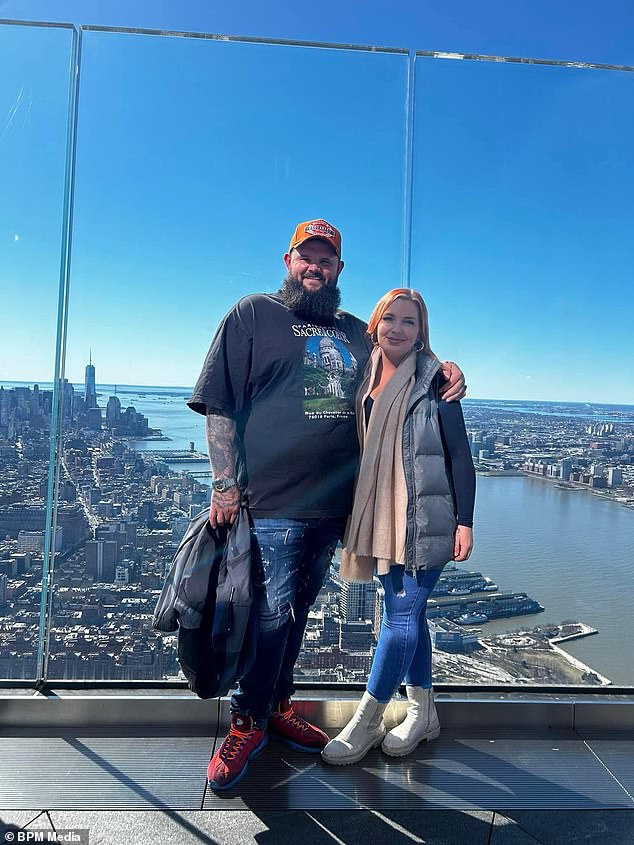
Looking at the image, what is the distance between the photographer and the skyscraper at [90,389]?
239 centimetres

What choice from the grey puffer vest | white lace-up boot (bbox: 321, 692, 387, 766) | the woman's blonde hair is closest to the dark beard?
the woman's blonde hair

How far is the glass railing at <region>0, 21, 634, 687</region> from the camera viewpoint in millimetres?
2357

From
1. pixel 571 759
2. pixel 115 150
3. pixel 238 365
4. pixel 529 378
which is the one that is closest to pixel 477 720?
pixel 571 759

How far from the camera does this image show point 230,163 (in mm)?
2387

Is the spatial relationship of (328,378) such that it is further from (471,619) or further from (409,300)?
(471,619)

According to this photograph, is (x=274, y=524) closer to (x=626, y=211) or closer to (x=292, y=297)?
(x=292, y=297)

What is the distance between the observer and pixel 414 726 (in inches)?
85.1

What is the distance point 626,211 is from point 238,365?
169 cm

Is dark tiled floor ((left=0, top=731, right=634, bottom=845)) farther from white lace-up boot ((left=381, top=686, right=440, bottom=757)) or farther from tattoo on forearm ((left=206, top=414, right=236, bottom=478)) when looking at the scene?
tattoo on forearm ((left=206, top=414, right=236, bottom=478))

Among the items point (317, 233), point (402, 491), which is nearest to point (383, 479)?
point (402, 491)

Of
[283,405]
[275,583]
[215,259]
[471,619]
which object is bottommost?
[471,619]

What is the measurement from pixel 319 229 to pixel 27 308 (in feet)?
3.72

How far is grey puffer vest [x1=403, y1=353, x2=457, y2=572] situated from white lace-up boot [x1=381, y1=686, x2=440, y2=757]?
0.53m

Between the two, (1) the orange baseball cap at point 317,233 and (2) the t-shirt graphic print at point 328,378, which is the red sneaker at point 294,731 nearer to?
(2) the t-shirt graphic print at point 328,378
